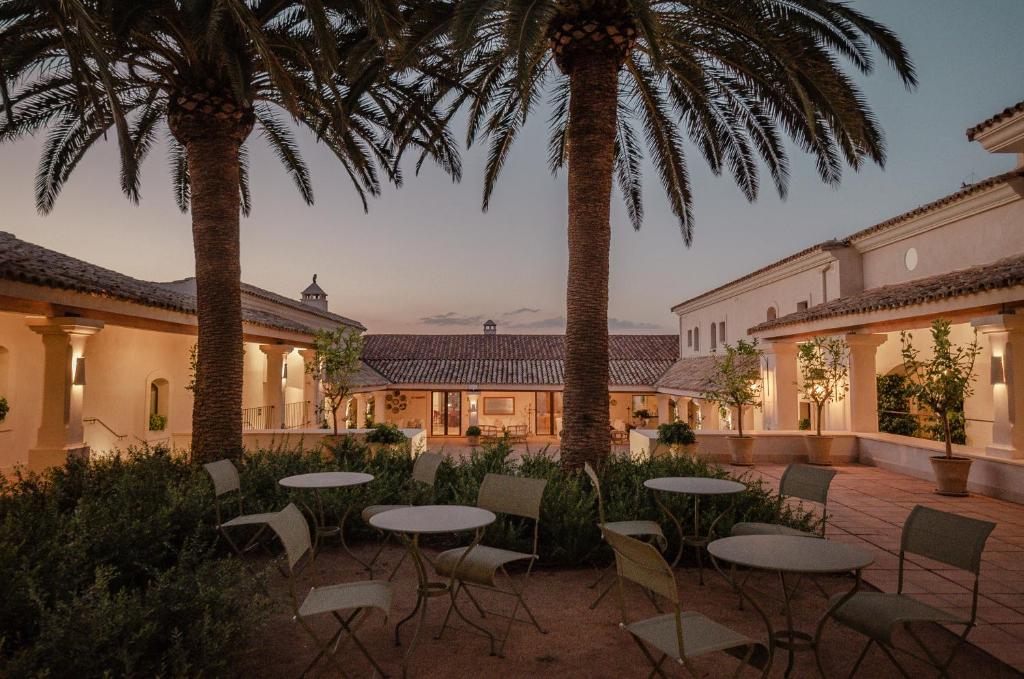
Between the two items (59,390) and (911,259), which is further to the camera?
(911,259)

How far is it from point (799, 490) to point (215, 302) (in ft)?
23.2

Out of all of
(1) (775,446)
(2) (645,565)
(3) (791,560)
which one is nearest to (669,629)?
(2) (645,565)

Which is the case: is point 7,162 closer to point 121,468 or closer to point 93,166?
point 93,166

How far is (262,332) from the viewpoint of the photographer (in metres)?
14.6

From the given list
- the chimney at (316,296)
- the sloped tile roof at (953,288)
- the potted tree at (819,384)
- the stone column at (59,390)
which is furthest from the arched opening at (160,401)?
the chimney at (316,296)

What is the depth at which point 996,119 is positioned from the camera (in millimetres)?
10094

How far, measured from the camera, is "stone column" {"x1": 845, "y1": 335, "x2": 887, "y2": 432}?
44.6ft

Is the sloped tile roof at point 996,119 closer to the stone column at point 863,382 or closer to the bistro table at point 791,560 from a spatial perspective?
the stone column at point 863,382

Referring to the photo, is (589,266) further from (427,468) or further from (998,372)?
(998,372)

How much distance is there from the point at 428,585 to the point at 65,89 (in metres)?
9.61

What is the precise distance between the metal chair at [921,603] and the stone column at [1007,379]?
24.4 ft

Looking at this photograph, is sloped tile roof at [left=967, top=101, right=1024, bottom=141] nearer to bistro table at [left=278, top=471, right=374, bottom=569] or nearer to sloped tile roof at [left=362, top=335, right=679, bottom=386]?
bistro table at [left=278, top=471, right=374, bottom=569]

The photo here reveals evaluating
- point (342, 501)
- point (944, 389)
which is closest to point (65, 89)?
point (342, 501)

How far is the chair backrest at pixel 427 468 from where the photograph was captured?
6645 millimetres
